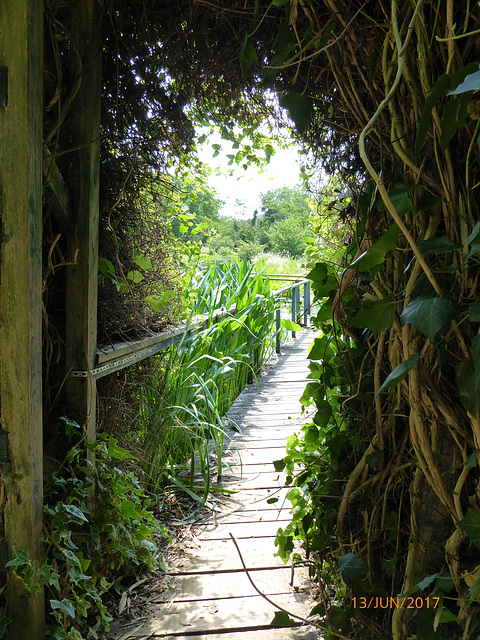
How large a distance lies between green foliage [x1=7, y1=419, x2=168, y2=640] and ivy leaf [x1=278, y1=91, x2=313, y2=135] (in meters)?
1.03

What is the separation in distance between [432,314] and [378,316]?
0.16m

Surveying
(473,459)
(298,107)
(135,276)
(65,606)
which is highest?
(298,107)

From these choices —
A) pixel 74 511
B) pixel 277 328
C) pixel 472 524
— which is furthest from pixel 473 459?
pixel 277 328

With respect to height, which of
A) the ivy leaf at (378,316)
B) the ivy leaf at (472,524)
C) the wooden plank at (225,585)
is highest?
the ivy leaf at (378,316)

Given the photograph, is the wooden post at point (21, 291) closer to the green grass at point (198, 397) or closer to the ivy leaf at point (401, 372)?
the green grass at point (198, 397)

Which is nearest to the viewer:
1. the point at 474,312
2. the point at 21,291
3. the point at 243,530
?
the point at 474,312

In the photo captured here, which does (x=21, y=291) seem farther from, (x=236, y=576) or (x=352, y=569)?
(x=236, y=576)

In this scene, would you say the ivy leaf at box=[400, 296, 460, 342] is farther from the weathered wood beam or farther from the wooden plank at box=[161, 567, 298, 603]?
the wooden plank at box=[161, 567, 298, 603]

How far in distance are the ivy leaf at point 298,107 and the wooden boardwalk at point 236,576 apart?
940 millimetres

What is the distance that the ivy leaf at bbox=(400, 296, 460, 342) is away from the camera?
0.74 metres

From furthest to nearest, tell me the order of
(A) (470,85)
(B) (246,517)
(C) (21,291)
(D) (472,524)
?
1. (B) (246,517)
2. (C) (21,291)
3. (D) (472,524)
4. (A) (470,85)

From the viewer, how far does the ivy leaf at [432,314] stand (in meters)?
0.74

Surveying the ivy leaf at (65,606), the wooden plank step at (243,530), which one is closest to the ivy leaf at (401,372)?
the ivy leaf at (65,606)

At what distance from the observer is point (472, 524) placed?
2.68ft
